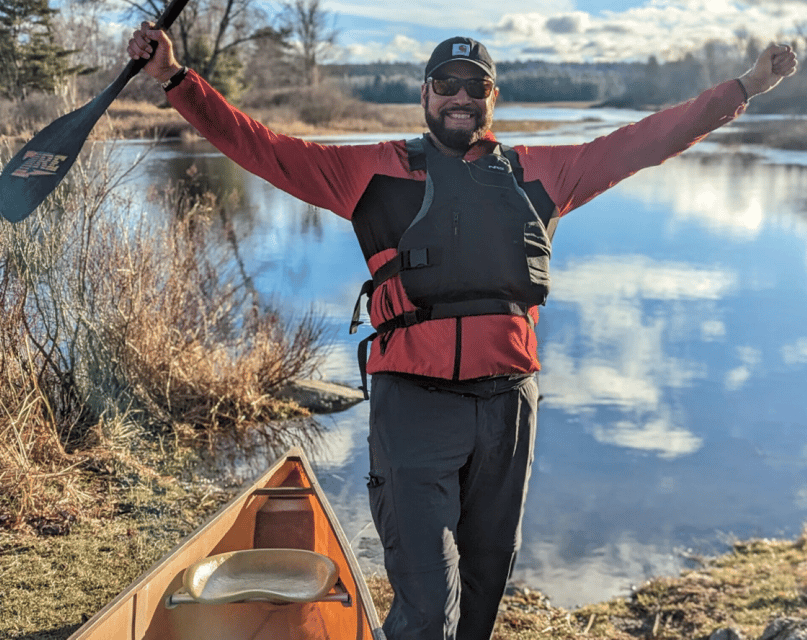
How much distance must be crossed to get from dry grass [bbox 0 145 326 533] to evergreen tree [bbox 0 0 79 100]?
5.26 m

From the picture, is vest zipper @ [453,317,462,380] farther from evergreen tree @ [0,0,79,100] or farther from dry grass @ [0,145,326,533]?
evergreen tree @ [0,0,79,100]

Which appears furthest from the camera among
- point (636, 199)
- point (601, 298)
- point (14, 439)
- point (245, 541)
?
point (636, 199)

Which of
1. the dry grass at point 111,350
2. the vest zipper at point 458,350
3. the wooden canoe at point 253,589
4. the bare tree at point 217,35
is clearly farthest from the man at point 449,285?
the bare tree at point 217,35

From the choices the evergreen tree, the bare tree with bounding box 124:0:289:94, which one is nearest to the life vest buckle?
the evergreen tree

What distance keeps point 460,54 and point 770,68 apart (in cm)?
102

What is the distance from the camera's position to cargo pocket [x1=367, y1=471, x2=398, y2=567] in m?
2.48

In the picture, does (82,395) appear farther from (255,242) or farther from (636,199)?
(636,199)

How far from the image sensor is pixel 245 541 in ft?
13.4

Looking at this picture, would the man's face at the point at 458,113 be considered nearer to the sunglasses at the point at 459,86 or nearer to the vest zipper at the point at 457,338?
the sunglasses at the point at 459,86

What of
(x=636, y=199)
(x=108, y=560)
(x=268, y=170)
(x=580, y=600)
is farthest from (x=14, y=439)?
(x=636, y=199)

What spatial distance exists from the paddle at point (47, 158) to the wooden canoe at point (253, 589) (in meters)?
1.45

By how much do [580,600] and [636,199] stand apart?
59055 millimetres

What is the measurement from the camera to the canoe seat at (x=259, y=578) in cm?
323

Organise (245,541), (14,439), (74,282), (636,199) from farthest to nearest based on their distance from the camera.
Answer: (636,199)
(74,282)
(14,439)
(245,541)
